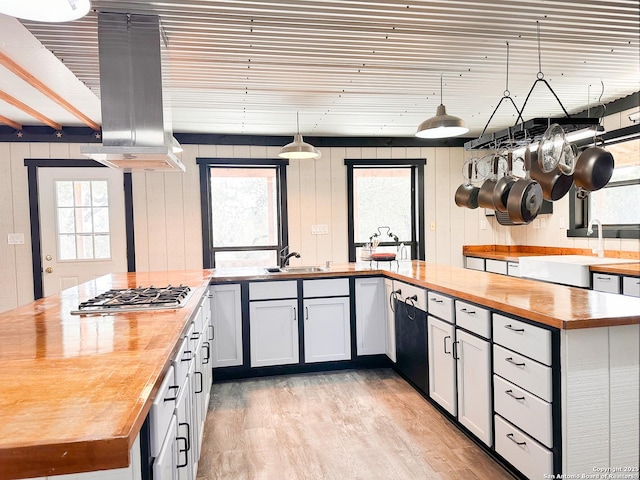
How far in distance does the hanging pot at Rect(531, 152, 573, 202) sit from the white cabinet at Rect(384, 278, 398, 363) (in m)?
1.43

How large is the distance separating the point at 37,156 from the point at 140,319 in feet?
12.8

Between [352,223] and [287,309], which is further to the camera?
[352,223]

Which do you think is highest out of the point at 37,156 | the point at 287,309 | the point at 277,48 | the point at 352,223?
the point at 277,48

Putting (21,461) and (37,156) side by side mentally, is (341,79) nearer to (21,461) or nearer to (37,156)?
(21,461)

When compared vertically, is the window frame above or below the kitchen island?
above

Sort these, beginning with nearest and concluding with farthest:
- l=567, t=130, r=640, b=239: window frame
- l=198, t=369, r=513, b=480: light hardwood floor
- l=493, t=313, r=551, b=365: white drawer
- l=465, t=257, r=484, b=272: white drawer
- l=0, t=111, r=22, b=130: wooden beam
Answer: l=493, t=313, r=551, b=365: white drawer → l=198, t=369, r=513, b=480: light hardwood floor → l=567, t=130, r=640, b=239: window frame → l=0, t=111, r=22, b=130: wooden beam → l=465, t=257, r=484, b=272: white drawer

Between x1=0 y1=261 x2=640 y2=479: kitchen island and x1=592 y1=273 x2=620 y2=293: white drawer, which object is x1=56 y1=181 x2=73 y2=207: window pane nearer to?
x1=0 y1=261 x2=640 y2=479: kitchen island

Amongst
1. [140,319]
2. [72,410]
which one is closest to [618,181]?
[140,319]

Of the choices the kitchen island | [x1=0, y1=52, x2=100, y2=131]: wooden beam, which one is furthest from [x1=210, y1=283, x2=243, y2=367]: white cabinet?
[x1=0, y1=52, x2=100, y2=131]: wooden beam

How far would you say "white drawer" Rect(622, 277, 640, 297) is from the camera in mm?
3086

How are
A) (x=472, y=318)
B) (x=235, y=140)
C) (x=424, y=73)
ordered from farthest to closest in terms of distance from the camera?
(x=235, y=140) → (x=424, y=73) → (x=472, y=318)

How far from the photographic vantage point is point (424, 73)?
3.32m

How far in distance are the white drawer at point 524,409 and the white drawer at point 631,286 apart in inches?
67.8

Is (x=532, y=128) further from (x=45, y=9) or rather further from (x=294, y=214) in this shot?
(x=294, y=214)
